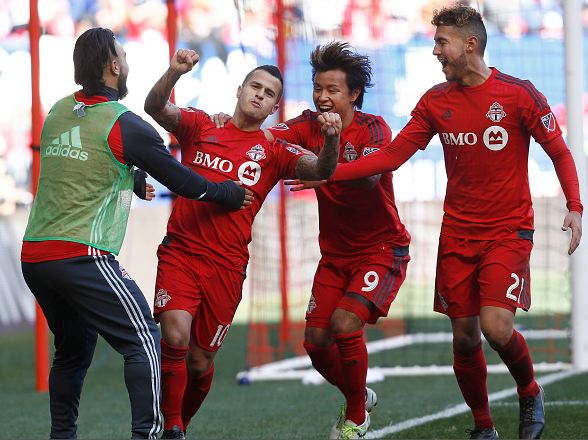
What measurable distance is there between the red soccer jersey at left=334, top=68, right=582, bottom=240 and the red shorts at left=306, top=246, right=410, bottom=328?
1.35ft

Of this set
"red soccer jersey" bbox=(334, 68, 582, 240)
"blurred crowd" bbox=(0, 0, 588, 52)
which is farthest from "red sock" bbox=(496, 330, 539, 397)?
"blurred crowd" bbox=(0, 0, 588, 52)

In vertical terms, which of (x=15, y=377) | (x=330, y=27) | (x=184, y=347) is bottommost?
(x=15, y=377)

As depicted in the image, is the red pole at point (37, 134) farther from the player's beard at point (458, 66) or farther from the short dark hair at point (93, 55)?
the player's beard at point (458, 66)

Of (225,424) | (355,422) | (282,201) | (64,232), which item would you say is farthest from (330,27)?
(64,232)

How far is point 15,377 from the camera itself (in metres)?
10.2

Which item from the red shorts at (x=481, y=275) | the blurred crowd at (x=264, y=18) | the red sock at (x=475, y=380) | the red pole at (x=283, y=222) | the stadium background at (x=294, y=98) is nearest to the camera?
the red shorts at (x=481, y=275)

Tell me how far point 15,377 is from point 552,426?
5.71 metres

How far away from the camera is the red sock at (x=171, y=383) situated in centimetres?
539

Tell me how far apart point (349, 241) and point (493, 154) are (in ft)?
3.15

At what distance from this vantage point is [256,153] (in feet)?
18.5

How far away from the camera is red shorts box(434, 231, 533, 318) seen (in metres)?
5.48

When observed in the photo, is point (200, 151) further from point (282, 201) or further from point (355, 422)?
point (282, 201)

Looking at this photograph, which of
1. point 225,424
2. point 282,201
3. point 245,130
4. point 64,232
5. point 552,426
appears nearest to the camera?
point 64,232

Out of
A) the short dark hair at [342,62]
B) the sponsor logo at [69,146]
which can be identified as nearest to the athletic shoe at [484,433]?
the short dark hair at [342,62]
